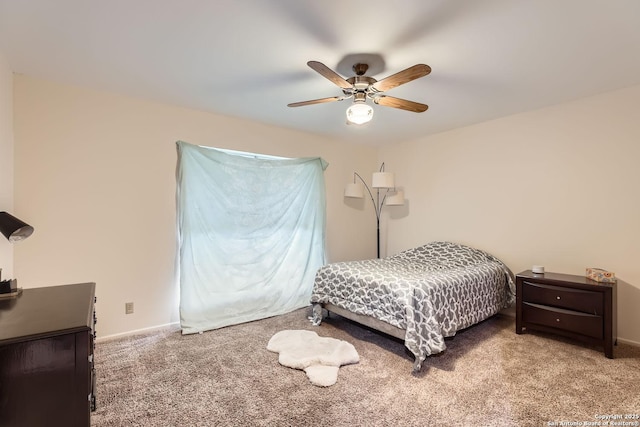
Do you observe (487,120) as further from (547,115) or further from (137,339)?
(137,339)

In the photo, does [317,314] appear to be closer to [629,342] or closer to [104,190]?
[104,190]

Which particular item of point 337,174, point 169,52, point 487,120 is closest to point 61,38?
point 169,52

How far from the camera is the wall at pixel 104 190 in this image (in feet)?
8.54

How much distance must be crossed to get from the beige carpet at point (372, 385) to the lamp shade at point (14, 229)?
1131 mm

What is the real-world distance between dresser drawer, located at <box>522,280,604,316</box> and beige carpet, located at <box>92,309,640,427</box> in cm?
37

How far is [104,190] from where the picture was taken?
2.91 metres

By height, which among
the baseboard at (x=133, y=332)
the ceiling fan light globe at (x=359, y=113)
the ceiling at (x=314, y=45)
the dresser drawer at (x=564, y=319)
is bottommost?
the baseboard at (x=133, y=332)

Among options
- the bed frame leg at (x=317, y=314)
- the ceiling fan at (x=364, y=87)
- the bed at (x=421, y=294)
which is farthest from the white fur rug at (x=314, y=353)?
the ceiling fan at (x=364, y=87)

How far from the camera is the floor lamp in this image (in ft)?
13.5

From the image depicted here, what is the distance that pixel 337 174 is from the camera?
468 centimetres

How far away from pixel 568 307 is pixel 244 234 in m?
3.32

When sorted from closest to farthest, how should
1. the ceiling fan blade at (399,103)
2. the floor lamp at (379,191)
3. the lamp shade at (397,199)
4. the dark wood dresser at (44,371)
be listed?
the dark wood dresser at (44,371) < the ceiling fan blade at (399,103) < the floor lamp at (379,191) < the lamp shade at (397,199)

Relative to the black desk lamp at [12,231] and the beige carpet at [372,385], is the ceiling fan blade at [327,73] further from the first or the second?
the beige carpet at [372,385]

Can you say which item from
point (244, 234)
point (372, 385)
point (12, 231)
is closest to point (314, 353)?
point (372, 385)
